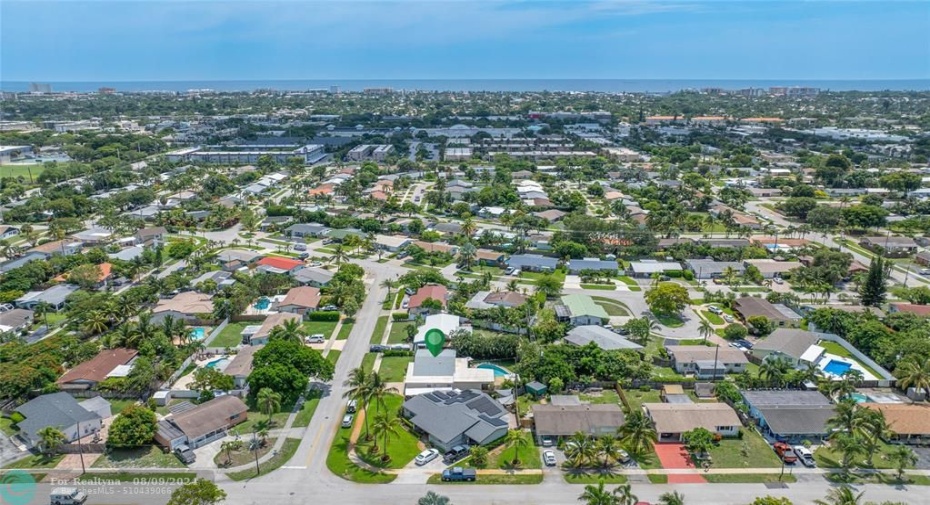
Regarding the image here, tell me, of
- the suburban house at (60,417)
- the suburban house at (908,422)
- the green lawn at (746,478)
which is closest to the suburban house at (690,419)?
the green lawn at (746,478)

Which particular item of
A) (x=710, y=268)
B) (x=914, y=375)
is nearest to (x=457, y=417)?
(x=914, y=375)

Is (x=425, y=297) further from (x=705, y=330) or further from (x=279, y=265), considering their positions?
(x=705, y=330)

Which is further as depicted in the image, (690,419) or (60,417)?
(690,419)

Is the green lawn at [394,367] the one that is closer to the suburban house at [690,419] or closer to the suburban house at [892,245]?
the suburban house at [690,419]

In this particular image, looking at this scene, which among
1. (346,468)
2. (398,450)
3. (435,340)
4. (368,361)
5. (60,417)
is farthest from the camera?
(435,340)

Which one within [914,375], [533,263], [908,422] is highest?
[533,263]

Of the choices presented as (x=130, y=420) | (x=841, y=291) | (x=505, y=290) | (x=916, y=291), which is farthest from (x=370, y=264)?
(x=916, y=291)

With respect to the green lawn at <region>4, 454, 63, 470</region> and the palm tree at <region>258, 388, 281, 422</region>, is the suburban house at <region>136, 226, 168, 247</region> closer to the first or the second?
the green lawn at <region>4, 454, 63, 470</region>
